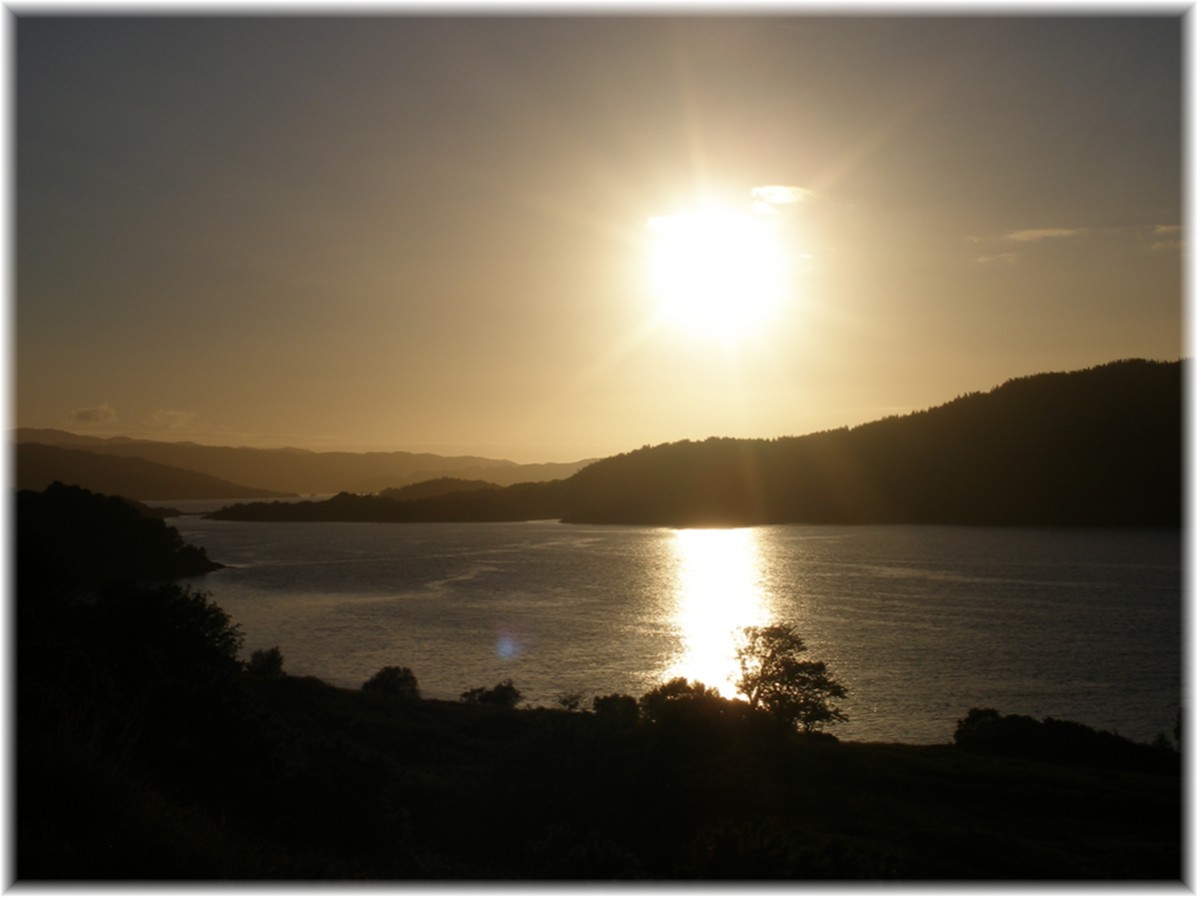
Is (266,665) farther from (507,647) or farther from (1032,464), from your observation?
(1032,464)

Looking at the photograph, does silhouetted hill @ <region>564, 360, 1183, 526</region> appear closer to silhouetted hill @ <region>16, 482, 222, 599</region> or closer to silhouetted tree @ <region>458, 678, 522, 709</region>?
silhouetted hill @ <region>16, 482, 222, 599</region>

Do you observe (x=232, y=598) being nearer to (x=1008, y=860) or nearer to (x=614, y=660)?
(x=614, y=660)

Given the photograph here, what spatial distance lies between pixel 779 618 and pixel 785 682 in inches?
1540

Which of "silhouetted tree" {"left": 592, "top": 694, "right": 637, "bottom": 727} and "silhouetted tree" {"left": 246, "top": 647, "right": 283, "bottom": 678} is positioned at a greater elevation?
"silhouetted tree" {"left": 592, "top": 694, "right": 637, "bottom": 727}

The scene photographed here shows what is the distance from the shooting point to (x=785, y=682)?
38406 millimetres

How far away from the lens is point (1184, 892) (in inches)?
297

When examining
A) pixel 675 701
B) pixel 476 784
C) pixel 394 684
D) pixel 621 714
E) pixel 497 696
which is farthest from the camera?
pixel 394 684

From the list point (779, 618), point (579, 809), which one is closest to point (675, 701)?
point (579, 809)

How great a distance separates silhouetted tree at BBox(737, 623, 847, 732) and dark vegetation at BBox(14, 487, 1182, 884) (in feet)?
1.00

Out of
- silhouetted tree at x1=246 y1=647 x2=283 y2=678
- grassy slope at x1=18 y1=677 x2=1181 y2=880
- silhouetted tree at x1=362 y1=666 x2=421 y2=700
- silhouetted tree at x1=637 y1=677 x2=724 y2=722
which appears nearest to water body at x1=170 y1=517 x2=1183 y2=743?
silhouetted tree at x1=362 y1=666 x2=421 y2=700

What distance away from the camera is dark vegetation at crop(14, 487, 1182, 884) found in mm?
8023

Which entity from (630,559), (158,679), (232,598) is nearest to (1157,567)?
(630,559)

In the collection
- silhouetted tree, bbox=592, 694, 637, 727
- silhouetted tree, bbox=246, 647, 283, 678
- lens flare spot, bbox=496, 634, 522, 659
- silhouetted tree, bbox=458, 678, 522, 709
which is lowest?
lens flare spot, bbox=496, 634, 522, 659

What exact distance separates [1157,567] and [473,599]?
82.1 m
